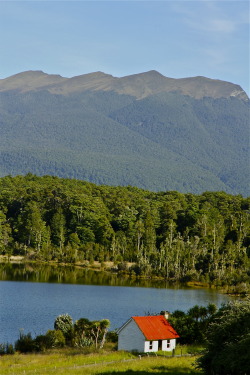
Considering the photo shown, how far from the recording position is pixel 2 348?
48.4 m

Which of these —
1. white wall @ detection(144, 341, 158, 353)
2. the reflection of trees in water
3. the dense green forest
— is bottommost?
white wall @ detection(144, 341, 158, 353)

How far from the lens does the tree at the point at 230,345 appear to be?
33.5m

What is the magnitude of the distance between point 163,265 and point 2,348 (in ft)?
206

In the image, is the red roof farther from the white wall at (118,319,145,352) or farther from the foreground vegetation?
the foreground vegetation

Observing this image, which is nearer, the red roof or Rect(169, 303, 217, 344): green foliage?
the red roof

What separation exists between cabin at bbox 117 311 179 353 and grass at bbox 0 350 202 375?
159 centimetres

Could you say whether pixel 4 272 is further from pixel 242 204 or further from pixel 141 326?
pixel 242 204

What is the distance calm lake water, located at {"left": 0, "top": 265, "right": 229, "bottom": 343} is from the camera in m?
61.1

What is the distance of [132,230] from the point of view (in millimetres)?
131000

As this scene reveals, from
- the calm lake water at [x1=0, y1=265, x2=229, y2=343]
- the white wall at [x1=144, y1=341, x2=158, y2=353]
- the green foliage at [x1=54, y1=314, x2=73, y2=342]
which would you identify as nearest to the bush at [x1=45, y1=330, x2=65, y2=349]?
the green foliage at [x1=54, y1=314, x2=73, y2=342]

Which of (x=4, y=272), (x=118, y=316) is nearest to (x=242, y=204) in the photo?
(x=4, y=272)

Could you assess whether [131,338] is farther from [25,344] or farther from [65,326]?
[25,344]

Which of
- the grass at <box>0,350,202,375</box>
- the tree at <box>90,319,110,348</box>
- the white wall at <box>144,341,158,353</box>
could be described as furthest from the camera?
the tree at <box>90,319,110,348</box>

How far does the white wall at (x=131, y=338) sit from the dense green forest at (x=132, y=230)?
4767 centimetres
